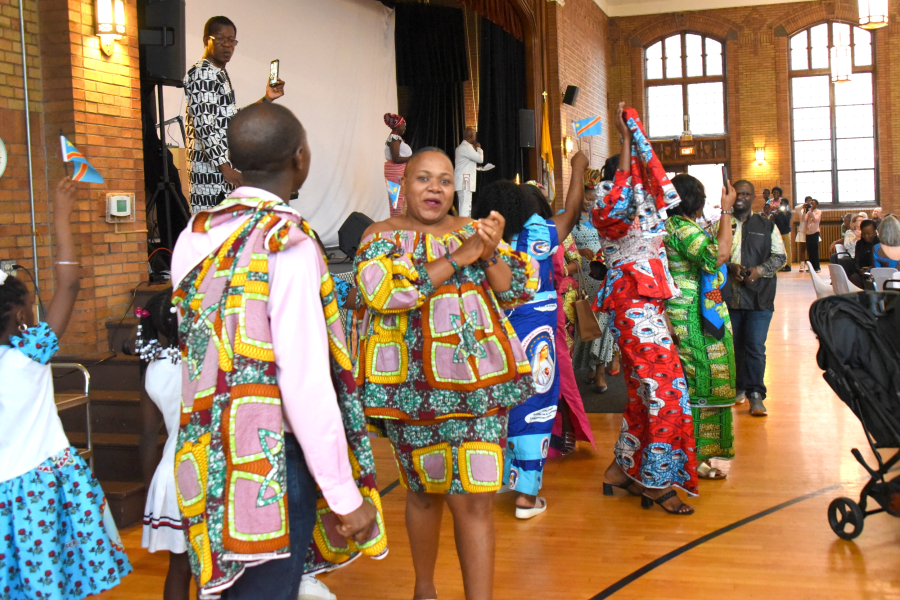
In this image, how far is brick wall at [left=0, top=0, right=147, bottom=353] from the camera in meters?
4.62

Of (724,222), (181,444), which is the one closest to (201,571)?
(181,444)

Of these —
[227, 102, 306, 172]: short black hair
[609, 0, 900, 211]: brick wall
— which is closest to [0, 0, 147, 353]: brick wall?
[227, 102, 306, 172]: short black hair

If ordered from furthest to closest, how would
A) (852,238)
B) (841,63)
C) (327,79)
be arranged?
(841,63) → (852,238) → (327,79)

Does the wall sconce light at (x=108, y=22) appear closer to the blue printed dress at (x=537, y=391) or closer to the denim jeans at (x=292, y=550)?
the blue printed dress at (x=537, y=391)

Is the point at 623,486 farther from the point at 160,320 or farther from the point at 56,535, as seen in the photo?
the point at 56,535

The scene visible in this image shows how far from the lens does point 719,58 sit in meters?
19.7

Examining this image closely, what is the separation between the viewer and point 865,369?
325 cm

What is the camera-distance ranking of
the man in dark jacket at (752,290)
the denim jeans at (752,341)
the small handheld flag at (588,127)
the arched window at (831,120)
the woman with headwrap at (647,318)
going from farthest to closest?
the arched window at (831,120), the denim jeans at (752,341), the man in dark jacket at (752,290), the small handheld flag at (588,127), the woman with headwrap at (647,318)

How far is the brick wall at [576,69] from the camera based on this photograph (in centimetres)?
1345

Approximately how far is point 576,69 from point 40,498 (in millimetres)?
14180

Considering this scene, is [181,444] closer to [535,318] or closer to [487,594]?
[487,594]

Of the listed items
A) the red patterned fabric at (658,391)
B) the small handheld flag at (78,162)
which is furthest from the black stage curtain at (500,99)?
the small handheld flag at (78,162)

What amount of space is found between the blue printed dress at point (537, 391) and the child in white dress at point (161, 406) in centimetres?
152

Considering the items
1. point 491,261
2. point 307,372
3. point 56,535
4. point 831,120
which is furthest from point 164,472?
point 831,120
